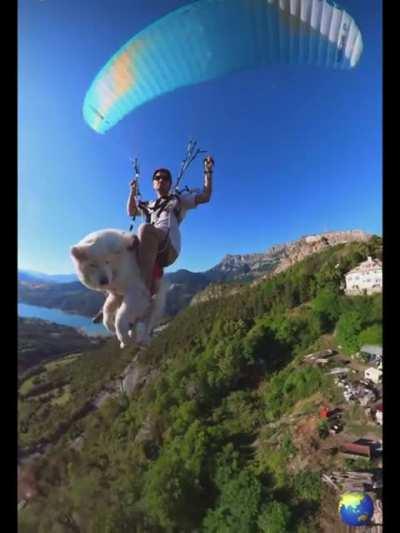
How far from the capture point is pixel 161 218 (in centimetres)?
149

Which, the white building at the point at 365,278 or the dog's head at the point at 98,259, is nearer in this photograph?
the dog's head at the point at 98,259

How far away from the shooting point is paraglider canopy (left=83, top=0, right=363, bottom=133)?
1.52 metres

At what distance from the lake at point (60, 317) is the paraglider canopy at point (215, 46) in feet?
3.15

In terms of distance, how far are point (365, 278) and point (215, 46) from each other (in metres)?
1.48

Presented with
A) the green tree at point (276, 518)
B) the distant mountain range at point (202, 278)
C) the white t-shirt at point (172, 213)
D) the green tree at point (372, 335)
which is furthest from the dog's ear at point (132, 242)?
the green tree at point (276, 518)

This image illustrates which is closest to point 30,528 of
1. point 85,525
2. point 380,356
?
point 85,525

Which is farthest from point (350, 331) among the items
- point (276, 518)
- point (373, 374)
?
point (276, 518)

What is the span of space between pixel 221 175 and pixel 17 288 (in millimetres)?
1170

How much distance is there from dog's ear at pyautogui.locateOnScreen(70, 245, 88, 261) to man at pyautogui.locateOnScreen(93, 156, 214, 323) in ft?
0.70

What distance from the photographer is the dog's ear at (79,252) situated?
4.14 ft

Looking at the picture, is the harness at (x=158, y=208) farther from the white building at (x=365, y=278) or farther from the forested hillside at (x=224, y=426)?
the white building at (x=365, y=278)

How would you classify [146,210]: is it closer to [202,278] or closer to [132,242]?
[132,242]

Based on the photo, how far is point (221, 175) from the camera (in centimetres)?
189

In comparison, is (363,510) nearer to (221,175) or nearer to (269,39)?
(221,175)
